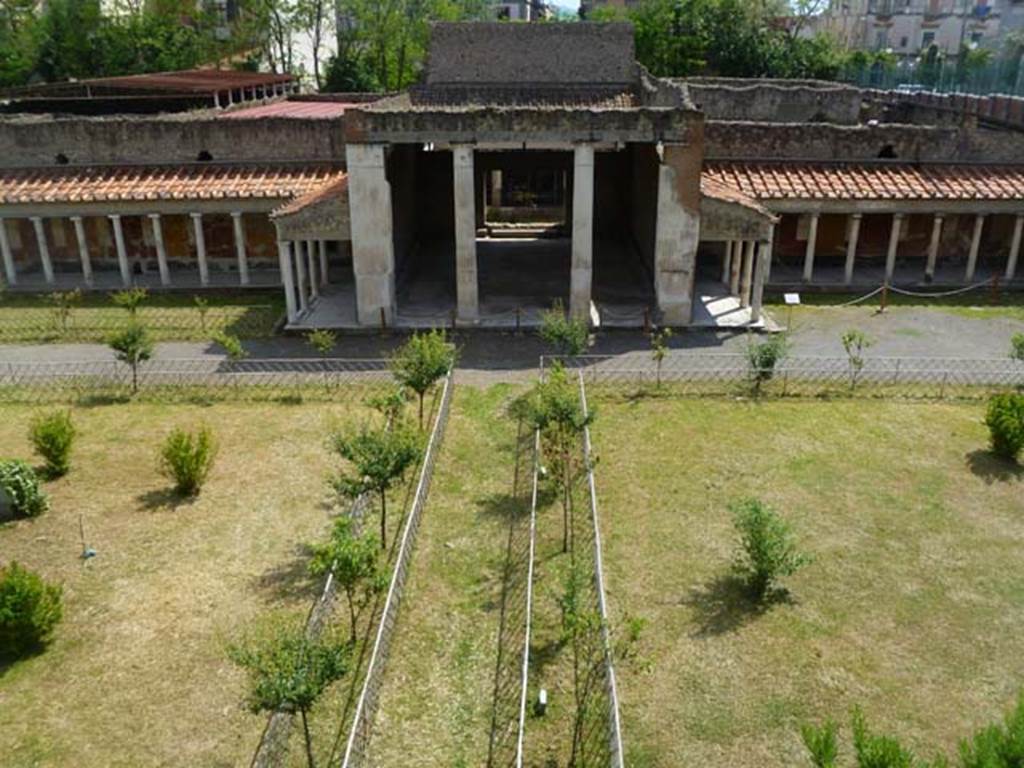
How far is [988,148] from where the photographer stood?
34.2m

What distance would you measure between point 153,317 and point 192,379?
20.5ft

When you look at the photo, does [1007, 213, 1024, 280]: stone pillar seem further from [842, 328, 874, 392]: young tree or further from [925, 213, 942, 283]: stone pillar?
[842, 328, 874, 392]: young tree

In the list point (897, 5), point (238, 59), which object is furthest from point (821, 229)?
point (897, 5)

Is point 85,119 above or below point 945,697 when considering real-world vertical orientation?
above

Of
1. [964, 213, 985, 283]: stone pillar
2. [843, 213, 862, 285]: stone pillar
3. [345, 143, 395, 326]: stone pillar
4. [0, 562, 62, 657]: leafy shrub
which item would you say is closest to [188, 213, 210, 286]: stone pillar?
[345, 143, 395, 326]: stone pillar

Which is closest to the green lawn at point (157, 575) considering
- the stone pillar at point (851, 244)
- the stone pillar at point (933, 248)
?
the stone pillar at point (851, 244)

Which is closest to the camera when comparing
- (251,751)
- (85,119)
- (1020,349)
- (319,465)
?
(251,751)

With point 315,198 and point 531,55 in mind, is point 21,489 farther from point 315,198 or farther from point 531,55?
point 531,55

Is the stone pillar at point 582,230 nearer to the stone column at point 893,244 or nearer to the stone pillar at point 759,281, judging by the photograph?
the stone pillar at point 759,281

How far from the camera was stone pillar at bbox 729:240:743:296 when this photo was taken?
30328 millimetres

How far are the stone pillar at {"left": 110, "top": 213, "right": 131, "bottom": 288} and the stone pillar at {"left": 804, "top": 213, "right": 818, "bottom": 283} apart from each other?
23317 mm

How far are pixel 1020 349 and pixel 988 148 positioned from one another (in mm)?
14409

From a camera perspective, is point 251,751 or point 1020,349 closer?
point 251,751

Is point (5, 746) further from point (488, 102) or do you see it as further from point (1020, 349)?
point (488, 102)
